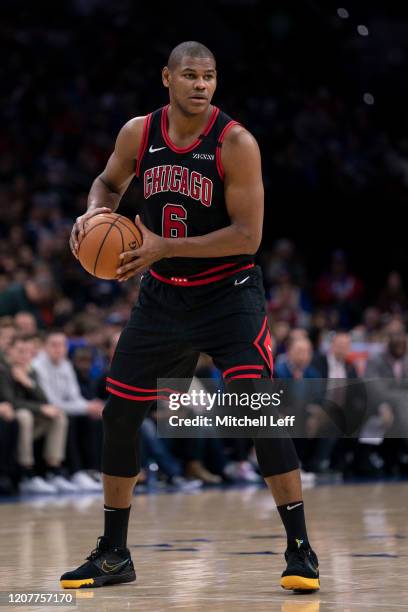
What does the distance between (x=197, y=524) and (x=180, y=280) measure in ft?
10.8

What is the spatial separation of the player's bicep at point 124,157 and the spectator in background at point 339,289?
41.7 feet

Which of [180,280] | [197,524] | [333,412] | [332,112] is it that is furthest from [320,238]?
[180,280]

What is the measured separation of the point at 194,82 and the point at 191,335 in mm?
1082

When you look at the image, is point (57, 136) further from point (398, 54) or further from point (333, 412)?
point (333, 412)

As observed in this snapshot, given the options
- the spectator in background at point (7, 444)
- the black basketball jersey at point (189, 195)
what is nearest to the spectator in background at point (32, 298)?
the spectator in background at point (7, 444)

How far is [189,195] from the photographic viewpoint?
527 centimetres

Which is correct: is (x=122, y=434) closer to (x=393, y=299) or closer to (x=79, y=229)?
(x=79, y=229)

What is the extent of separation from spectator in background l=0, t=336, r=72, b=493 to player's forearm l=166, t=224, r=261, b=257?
6.69m

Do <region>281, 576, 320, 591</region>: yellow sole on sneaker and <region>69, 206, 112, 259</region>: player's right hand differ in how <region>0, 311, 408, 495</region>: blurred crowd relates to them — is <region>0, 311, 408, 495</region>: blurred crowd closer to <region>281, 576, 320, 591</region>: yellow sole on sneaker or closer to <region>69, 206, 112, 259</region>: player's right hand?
<region>69, 206, 112, 259</region>: player's right hand

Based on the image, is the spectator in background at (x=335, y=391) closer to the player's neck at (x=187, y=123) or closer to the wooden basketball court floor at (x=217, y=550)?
the wooden basketball court floor at (x=217, y=550)

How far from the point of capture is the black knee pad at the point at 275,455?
514 cm

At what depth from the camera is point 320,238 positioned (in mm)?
20188

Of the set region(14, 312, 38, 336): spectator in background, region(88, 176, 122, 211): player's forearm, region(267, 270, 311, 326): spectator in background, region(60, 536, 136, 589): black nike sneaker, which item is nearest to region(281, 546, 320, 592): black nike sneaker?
region(60, 536, 136, 589): black nike sneaker

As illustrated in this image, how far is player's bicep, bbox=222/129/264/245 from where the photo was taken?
5234 mm
